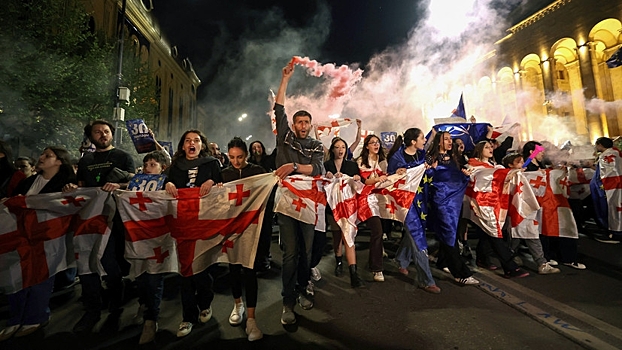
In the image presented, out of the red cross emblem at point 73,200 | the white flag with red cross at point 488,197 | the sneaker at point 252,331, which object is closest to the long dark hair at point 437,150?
the white flag with red cross at point 488,197

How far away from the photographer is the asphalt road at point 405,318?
2855 mm

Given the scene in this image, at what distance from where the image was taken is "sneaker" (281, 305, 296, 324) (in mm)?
3230

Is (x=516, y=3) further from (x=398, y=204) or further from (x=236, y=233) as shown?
(x=236, y=233)

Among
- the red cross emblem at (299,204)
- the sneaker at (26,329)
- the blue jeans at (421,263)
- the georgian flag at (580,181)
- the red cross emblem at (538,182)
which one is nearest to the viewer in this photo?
the sneaker at (26,329)

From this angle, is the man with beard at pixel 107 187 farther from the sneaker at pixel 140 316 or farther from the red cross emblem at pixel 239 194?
the red cross emblem at pixel 239 194

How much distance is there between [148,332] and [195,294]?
0.55 meters

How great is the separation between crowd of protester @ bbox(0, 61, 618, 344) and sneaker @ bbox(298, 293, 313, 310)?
15 millimetres

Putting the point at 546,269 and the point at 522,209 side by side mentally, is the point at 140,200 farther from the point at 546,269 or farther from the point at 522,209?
the point at 546,269

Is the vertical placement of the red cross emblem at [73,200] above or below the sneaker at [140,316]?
above

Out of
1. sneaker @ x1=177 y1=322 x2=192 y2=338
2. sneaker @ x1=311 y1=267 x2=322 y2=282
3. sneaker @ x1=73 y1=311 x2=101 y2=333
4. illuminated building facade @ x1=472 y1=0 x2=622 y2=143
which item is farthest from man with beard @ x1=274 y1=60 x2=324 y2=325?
illuminated building facade @ x1=472 y1=0 x2=622 y2=143

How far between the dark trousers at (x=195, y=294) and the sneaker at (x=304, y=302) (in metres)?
1.06

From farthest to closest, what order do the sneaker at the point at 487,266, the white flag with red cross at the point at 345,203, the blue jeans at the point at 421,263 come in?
the sneaker at the point at 487,266, the white flag with red cross at the point at 345,203, the blue jeans at the point at 421,263

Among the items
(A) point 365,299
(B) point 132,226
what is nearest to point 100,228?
(B) point 132,226

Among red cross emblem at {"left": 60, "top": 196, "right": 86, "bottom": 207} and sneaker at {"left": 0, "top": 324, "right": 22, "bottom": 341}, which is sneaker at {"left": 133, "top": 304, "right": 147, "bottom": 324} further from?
red cross emblem at {"left": 60, "top": 196, "right": 86, "bottom": 207}
